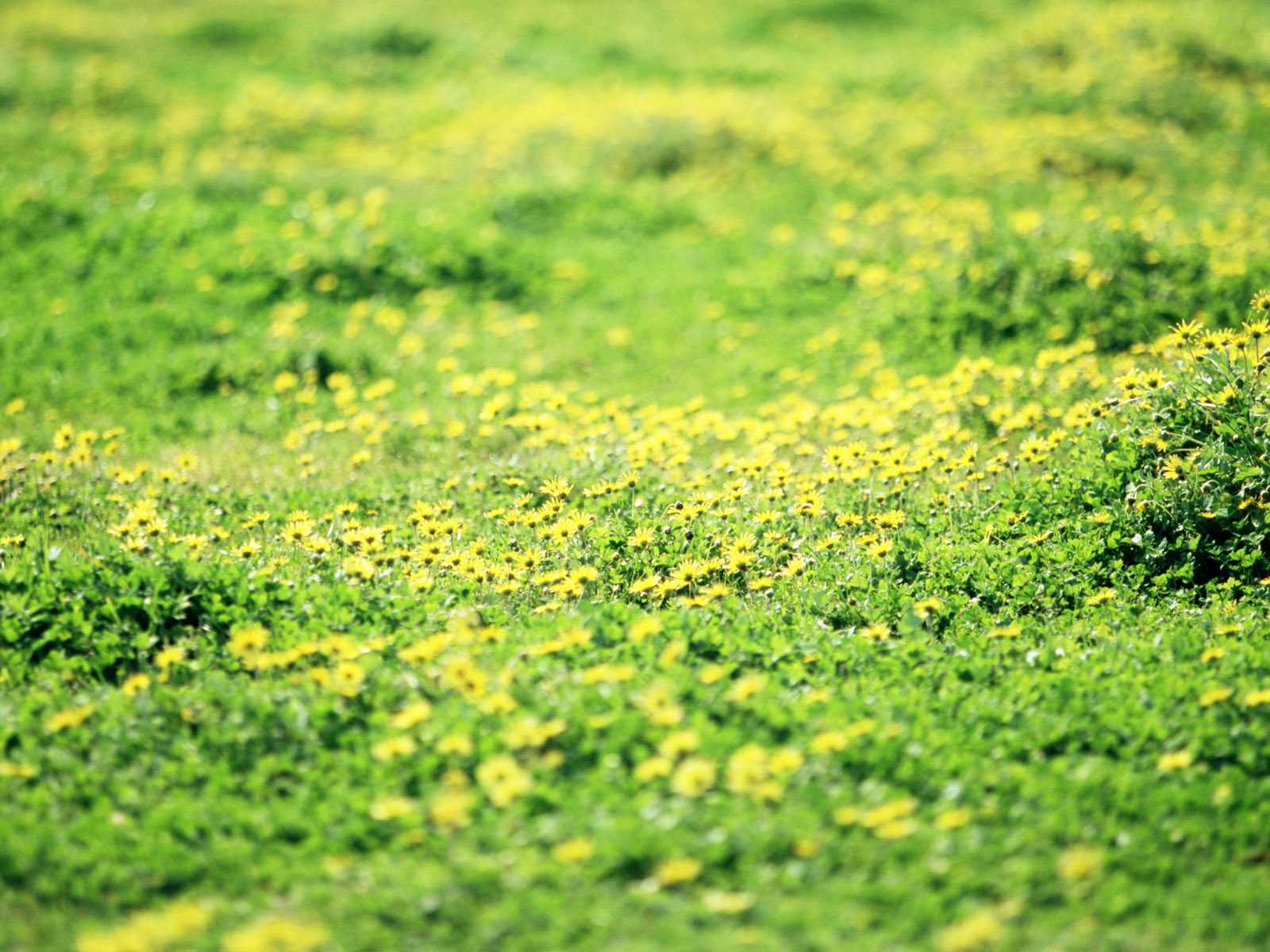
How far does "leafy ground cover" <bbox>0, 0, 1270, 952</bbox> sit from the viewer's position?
10.4 ft

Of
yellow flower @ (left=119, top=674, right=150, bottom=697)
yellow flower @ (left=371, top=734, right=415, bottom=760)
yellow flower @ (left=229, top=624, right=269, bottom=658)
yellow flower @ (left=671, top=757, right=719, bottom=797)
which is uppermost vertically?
yellow flower @ (left=229, top=624, right=269, bottom=658)

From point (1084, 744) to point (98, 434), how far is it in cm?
586

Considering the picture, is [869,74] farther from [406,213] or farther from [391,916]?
[391,916]

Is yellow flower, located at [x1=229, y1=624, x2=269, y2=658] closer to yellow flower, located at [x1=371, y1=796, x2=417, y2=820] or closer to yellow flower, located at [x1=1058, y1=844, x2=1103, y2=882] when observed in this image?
yellow flower, located at [x1=371, y1=796, x2=417, y2=820]

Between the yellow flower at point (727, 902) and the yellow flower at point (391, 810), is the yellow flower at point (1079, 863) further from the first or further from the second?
the yellow flower at point (391, 810)

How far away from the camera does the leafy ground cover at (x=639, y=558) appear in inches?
125

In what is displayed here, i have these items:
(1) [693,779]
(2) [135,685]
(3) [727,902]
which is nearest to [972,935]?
(3) [727,902]

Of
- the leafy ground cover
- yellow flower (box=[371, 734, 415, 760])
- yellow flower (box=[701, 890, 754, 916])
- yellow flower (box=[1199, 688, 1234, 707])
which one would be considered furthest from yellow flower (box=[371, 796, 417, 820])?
yellow flower (box=[1199, 688, 1234, 707])

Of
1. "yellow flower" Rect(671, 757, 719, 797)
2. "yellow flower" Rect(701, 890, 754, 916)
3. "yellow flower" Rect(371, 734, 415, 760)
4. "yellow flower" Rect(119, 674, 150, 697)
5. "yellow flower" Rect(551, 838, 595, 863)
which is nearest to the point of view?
"yellow flower" Rect(701, 890, 754, 916)

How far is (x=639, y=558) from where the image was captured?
4.83 m

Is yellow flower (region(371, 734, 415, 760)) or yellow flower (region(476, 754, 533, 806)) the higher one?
yellow flower (region(371, 734, 415, 760))

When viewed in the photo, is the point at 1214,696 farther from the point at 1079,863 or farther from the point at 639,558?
the point at 639,558

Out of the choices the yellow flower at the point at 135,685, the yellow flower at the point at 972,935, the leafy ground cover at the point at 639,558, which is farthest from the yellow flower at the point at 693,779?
the yellow flower at the point at 135,685

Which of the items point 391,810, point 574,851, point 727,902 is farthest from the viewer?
point 391,810
